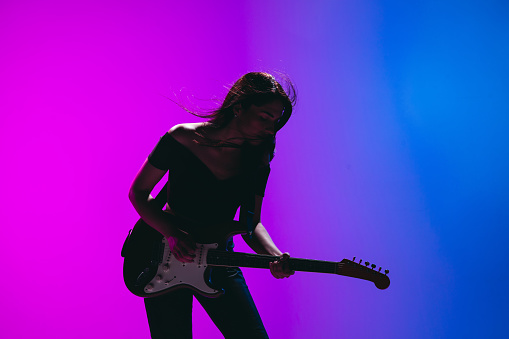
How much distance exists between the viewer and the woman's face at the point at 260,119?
49.5 inches

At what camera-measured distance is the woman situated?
1246 millimetres

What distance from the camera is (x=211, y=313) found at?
4.24 ft

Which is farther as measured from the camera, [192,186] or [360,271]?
[360,271]

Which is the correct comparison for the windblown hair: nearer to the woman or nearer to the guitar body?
the woman

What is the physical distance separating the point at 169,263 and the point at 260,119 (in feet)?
1.73

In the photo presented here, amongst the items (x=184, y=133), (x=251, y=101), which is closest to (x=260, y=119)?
(x=251, y=101)

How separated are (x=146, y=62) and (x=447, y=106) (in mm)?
1605

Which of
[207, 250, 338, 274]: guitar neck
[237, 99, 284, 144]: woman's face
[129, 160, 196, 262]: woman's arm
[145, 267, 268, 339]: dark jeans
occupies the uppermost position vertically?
[237, 99, 284, 144]: woman's face

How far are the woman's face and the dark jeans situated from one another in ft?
1.53

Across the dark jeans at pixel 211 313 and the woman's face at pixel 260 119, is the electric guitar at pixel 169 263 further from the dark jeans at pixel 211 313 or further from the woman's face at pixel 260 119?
the woman's face at pixel 260 119

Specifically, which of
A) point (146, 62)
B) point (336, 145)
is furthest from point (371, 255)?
point (146, 62)

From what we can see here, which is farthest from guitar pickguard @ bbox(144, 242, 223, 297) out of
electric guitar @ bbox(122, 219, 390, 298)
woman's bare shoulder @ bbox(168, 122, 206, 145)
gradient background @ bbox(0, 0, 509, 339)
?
gradient background @ bbox(0, 0, 509, 339)

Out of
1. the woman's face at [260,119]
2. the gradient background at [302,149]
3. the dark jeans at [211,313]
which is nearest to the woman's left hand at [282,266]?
the dark jeans at [211,313]

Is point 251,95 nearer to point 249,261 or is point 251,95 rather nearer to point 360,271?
point 249,261
